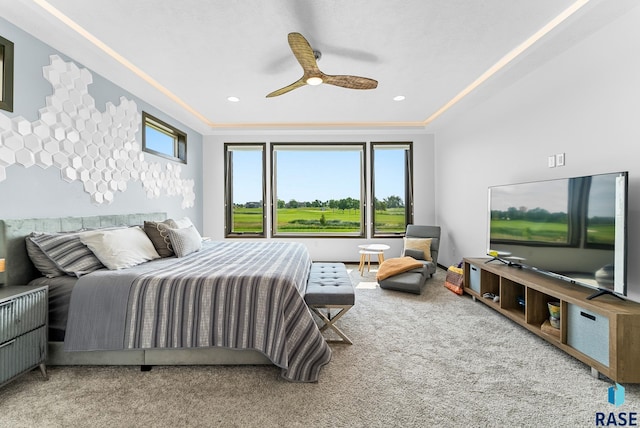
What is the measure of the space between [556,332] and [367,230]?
12.2 ft

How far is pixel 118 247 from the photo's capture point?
8.48 ft

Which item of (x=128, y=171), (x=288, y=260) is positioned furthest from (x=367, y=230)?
(x=128, y=171)

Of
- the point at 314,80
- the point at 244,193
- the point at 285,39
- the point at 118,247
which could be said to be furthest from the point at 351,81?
the point at 244,193

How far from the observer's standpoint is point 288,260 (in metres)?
2.85

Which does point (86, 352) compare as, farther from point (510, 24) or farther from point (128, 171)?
point (510, 24)

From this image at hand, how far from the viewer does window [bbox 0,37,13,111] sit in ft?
7.36

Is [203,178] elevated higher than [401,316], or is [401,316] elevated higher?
[203,178]

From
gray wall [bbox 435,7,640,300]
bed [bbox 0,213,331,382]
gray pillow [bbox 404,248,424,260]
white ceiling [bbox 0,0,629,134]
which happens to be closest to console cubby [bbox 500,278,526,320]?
gray wall [bbox 435,7,640,300]

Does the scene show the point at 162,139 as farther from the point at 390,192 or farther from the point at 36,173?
the point at 390,192

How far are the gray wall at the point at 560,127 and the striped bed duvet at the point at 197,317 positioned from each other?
8.27 ft

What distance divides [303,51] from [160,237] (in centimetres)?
241

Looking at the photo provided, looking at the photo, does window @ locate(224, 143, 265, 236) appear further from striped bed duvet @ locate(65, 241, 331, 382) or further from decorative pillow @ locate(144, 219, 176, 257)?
striped bed duvet @ locate(65, 241, 331, 382)

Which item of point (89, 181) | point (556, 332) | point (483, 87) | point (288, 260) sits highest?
point (483, 87)

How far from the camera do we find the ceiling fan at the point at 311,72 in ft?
7.62
